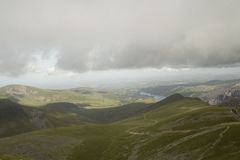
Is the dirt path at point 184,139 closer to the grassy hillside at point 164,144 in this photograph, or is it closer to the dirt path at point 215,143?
the grassy hillside at point 164,144

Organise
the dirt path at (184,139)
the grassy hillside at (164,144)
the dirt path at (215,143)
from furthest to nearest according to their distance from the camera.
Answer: the dirt path at (184,139) < the grassy hillside at (164,144) < the dirt path at (215,143)

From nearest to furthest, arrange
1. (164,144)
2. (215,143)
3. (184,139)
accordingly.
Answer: (215,143), (184,139), (164,144)

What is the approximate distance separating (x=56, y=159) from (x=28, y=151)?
24.8 m

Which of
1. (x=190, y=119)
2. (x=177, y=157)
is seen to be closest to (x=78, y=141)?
(x=190, y=119)

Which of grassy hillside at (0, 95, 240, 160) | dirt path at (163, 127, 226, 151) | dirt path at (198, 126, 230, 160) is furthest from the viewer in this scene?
dirt path at (163, 127, 226, 151)

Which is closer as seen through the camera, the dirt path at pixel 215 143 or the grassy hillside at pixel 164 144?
the dirt path at pixel 215 143

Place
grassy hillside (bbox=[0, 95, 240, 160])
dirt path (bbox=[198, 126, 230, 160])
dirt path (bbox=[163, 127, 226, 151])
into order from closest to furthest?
1. dirt path (bbox=[198, 126, 230, 160])
2. grassy hillside (bbox=[0, 95, 240, 160])
3. dirt path (bbox=[163, 127, 226, 151])

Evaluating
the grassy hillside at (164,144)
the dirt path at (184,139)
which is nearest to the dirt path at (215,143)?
the grassy hillside at (164,144)

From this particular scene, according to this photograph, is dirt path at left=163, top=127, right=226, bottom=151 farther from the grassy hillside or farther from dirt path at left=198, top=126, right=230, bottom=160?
dirt path at left=198, top=126, right=230, bottom=160

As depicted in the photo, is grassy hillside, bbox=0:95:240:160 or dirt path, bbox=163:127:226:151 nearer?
grassy hillside, bbox=0:95:240:160

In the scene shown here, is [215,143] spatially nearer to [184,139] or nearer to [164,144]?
[184,139]

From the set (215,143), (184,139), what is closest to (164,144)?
(184,139)

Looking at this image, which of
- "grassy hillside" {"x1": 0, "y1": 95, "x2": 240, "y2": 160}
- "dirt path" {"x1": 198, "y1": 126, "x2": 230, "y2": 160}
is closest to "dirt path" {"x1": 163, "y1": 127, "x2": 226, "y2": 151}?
"grassy hillside" {"x1": 0, "y1": 95, "x2": 240, "y2": 160}

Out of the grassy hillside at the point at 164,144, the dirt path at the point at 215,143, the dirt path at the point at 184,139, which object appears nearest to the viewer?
the dirt path at the point at 215,143
